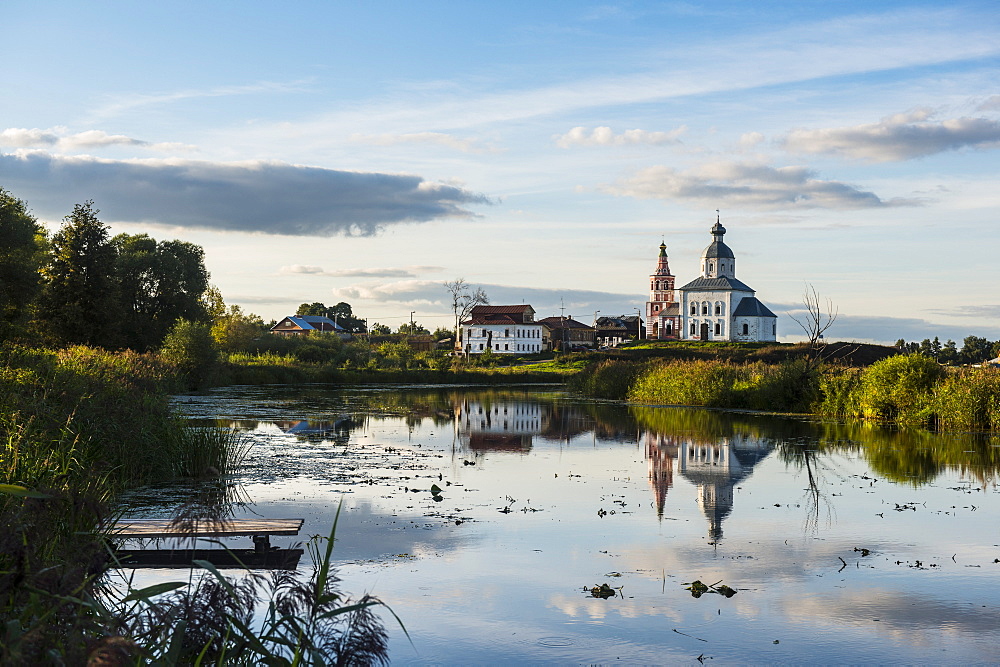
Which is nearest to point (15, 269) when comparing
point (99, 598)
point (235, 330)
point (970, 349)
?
point (235, 330)

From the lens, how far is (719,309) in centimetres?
11581

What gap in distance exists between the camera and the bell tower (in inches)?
4970

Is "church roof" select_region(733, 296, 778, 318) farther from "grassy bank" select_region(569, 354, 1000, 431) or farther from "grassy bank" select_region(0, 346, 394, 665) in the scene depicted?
"grassy bank" select_region(0, 346, 394, 665)

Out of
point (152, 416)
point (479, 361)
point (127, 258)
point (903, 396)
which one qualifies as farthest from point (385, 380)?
point (152, 416)

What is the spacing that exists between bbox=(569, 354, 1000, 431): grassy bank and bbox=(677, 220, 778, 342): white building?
6952cm

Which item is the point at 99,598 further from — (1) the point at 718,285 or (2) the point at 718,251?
(2) the point at 718,251

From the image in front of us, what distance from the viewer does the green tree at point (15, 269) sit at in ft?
158

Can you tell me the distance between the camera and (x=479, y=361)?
95938mm

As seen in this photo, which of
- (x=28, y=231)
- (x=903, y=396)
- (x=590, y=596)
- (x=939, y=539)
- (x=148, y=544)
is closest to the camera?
(x=590, y=596)

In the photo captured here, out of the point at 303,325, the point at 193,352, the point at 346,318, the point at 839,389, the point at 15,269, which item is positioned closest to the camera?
the point at 839,389

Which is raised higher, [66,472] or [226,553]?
[66,472]

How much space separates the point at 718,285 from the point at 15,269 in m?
86.3

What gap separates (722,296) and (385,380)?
61167mm

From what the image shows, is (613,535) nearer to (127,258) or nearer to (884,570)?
(884,570)
